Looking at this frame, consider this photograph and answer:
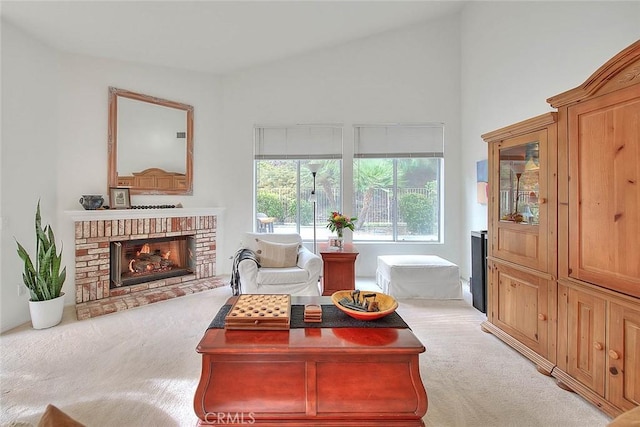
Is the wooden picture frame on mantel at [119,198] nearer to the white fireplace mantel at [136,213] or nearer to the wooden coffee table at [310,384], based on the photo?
the white fireplace mantel at [136,213]

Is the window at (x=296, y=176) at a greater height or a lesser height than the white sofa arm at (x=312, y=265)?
greater

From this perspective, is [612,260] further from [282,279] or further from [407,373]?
[282,279]

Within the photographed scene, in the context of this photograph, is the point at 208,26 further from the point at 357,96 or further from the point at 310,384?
the point at 310,384

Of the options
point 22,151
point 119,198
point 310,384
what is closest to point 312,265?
point 310,384

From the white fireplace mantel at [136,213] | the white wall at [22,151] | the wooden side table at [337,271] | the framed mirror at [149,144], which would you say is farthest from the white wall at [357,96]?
the white wall at [22,151]

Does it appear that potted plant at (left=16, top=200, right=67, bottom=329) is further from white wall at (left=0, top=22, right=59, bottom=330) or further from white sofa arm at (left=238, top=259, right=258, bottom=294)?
white sofa arm at (left=238, top=259, right=258, bottom=294)

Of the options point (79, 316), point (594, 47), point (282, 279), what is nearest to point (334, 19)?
point (594, 47)

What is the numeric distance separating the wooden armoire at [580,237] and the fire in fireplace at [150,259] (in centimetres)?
420

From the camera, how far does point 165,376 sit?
A: 84.7 inches

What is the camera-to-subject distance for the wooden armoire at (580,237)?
1.65m

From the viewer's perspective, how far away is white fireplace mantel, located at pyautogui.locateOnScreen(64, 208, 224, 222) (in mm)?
3516

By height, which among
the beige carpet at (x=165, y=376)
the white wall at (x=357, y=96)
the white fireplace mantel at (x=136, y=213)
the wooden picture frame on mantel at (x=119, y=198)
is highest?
the white wall at (x=357, y=96)

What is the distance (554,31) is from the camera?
3.00 metres

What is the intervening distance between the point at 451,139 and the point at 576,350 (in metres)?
3.56
